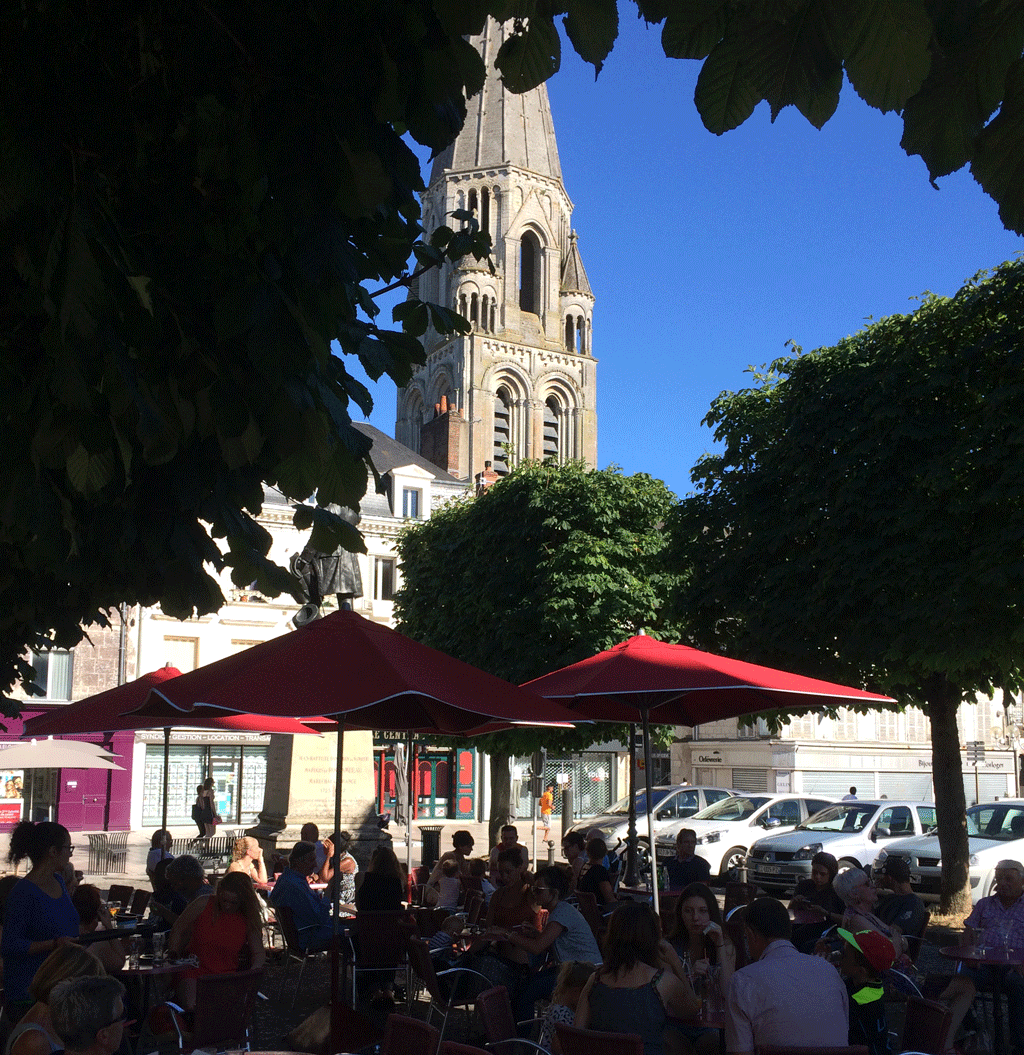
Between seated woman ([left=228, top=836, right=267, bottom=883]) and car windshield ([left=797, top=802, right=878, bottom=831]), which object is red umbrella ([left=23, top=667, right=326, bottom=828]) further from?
car windshield ([left=797, top=802, right=878, bottom=831])

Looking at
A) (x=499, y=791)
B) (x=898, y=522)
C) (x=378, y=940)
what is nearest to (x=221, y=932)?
(x=378, y=940)

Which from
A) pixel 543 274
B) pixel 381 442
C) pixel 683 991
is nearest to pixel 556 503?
pixel 683 991

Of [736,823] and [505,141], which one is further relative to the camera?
[505,141]

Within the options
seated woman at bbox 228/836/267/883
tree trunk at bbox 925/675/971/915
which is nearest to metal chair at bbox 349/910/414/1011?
seated woman at bbox 228/836/267/883

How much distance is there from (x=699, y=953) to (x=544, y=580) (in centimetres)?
1731

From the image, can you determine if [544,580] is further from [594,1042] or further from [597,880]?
[594,1042]

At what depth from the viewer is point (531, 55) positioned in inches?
90.9

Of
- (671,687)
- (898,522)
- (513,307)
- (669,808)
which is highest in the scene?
(513,307)

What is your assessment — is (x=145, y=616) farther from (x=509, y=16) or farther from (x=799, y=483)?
(x=509, y=16)

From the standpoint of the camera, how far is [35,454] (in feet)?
10.8

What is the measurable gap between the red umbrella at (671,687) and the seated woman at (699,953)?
222 cm

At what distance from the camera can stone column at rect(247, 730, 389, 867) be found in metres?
16.4

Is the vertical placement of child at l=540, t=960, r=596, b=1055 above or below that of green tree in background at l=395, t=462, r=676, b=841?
below

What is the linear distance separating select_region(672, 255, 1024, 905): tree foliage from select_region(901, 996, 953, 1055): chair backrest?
795cm
